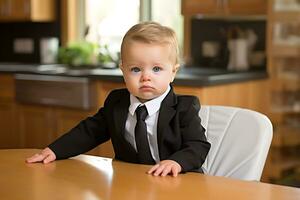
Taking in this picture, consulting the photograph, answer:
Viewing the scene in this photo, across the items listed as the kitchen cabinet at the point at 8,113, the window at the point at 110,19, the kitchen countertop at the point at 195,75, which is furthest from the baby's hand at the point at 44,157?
the window at the point at 110,19

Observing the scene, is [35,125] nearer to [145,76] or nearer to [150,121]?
[150,121]

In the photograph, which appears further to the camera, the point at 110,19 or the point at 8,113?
the point at 110,19

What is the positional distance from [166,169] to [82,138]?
34 cm

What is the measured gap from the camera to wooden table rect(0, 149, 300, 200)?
Result: 119 cm

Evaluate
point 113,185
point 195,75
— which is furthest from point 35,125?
point 113,185

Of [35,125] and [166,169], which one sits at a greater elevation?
[166,169]

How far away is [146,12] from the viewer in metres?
4.36

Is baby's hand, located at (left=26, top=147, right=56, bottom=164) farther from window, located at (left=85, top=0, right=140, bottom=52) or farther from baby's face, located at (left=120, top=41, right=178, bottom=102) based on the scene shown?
window, located at (left=85, top=0, right=140, bottom=52)

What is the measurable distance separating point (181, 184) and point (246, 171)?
15.8 inches

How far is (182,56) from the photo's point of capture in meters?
4.17

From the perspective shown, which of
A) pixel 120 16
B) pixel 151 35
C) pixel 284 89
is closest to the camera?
pixel 151 35

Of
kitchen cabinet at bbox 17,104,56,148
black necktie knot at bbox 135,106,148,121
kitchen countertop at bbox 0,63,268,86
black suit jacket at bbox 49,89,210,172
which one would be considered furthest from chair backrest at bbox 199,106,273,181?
kitchen cabinet at bbox 17,104,56,148

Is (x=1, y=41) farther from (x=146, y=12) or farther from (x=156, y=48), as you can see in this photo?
(x=156, y=48)

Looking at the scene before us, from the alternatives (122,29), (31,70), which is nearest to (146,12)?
(122,29)
